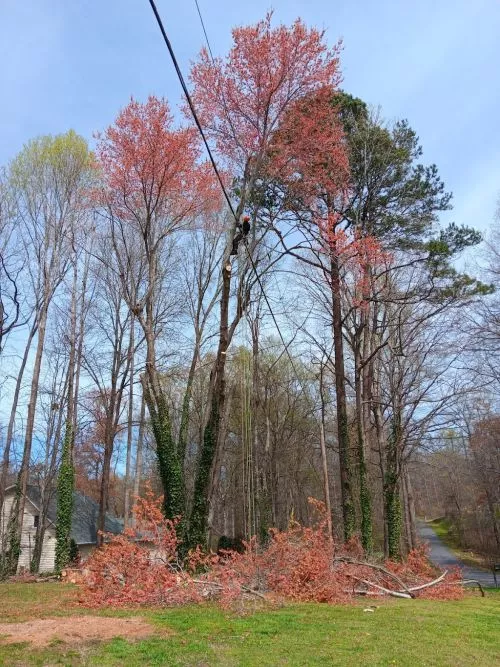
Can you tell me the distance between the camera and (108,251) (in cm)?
2088

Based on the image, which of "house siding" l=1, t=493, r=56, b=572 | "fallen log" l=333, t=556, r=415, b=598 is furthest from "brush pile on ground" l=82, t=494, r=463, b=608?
"house siding" l=1, t=493, r=56, b=572

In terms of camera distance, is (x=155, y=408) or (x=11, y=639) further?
(x=155, y=408)

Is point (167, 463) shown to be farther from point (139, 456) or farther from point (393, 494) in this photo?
point (139, 456)

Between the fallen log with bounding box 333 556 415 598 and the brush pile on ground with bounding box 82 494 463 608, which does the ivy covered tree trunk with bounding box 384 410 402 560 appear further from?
the fallen log with bounding box 333 556 415 598

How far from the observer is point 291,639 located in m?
5.90

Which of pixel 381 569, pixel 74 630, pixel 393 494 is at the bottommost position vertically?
pixel 74 630

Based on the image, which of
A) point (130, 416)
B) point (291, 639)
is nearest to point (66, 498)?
point (130, 416)

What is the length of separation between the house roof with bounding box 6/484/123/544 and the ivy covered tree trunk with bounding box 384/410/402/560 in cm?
1530

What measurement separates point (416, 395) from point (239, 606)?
1479 cm

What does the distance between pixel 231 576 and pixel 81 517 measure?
921 inches

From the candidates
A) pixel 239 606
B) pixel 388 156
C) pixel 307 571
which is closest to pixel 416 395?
pixel 388 156

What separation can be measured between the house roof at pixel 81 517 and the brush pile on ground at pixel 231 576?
18.4 meters

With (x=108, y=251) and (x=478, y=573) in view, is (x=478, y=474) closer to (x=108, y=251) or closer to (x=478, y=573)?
(x=478, y=573)

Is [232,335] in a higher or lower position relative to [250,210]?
lower
